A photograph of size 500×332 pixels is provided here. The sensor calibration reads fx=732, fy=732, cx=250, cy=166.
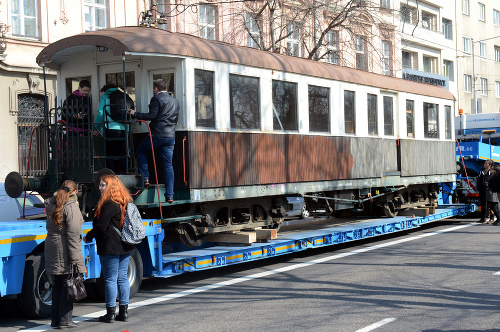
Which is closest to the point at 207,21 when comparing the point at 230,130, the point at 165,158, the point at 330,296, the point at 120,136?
the point at 230,130

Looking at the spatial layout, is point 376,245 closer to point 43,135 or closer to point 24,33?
point 43,135

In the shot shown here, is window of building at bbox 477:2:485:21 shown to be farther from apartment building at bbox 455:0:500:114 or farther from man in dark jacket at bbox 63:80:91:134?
man in dark jacket at bbox 63:80:91:134

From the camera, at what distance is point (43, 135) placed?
36.3 ft

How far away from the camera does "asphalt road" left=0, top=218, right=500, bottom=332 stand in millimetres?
7617

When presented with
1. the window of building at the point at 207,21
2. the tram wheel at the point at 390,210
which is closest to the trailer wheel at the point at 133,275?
the tram wheel at the point at 390,210

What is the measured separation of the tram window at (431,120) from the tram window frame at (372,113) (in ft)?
8.76

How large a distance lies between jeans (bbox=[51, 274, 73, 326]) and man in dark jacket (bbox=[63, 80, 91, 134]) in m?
3.08

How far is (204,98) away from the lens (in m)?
11.0

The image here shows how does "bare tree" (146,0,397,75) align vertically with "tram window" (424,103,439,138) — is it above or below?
above

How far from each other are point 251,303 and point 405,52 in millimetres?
35760

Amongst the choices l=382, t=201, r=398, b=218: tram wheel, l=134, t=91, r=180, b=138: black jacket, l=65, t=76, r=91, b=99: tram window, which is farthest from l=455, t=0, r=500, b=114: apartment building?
l=134, t=91, r=180, b=138: black jacket

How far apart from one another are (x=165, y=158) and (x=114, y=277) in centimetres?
272

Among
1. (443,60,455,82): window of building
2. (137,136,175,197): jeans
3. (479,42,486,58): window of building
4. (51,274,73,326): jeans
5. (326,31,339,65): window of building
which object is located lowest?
(51,274,73,326): jeans

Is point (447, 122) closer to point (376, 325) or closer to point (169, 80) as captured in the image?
point (169, 80)
